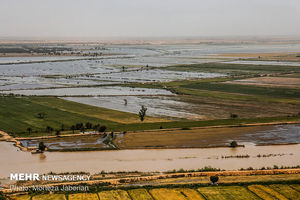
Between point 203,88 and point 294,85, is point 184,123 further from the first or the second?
point 294,85

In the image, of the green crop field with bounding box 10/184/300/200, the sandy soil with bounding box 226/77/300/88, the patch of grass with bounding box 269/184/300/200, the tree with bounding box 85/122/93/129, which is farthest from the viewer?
the sandy soil with bounding box 226/77/300/88

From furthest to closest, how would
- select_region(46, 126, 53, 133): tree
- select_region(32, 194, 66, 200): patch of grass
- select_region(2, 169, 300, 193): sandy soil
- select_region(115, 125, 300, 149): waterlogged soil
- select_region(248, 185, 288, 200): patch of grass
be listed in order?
1. select_region(46, 126, 53, 133): tree
2. select_region(115, 125, 300, 149): waterlogged soil
3. select_region(2, 169, 300, 193): sandy soil
4. select_region(248, 185, 288, 200): patch of grass
5. select_region(32, 194, 66, 200): patch of grass

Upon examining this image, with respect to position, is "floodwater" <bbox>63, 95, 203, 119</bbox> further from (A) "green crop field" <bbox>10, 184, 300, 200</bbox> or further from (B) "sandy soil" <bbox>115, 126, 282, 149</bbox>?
(A) "green crop field" <bbox>10, 184, 300, 200</bbox>

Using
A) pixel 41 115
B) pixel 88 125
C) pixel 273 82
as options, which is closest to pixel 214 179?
pixel 88 125

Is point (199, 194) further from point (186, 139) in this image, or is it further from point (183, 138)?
point (183, 138)

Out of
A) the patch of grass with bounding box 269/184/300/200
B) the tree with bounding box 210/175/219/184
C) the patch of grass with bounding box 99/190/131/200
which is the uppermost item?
the tree with bounding box 210/175/219/184

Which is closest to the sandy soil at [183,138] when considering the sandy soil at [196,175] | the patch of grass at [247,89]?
the sandy soil at [196,175]

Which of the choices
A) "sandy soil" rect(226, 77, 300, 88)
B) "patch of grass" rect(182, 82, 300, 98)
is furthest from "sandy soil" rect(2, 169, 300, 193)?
"sandy soil" rect(226, 77, 300, 88)
